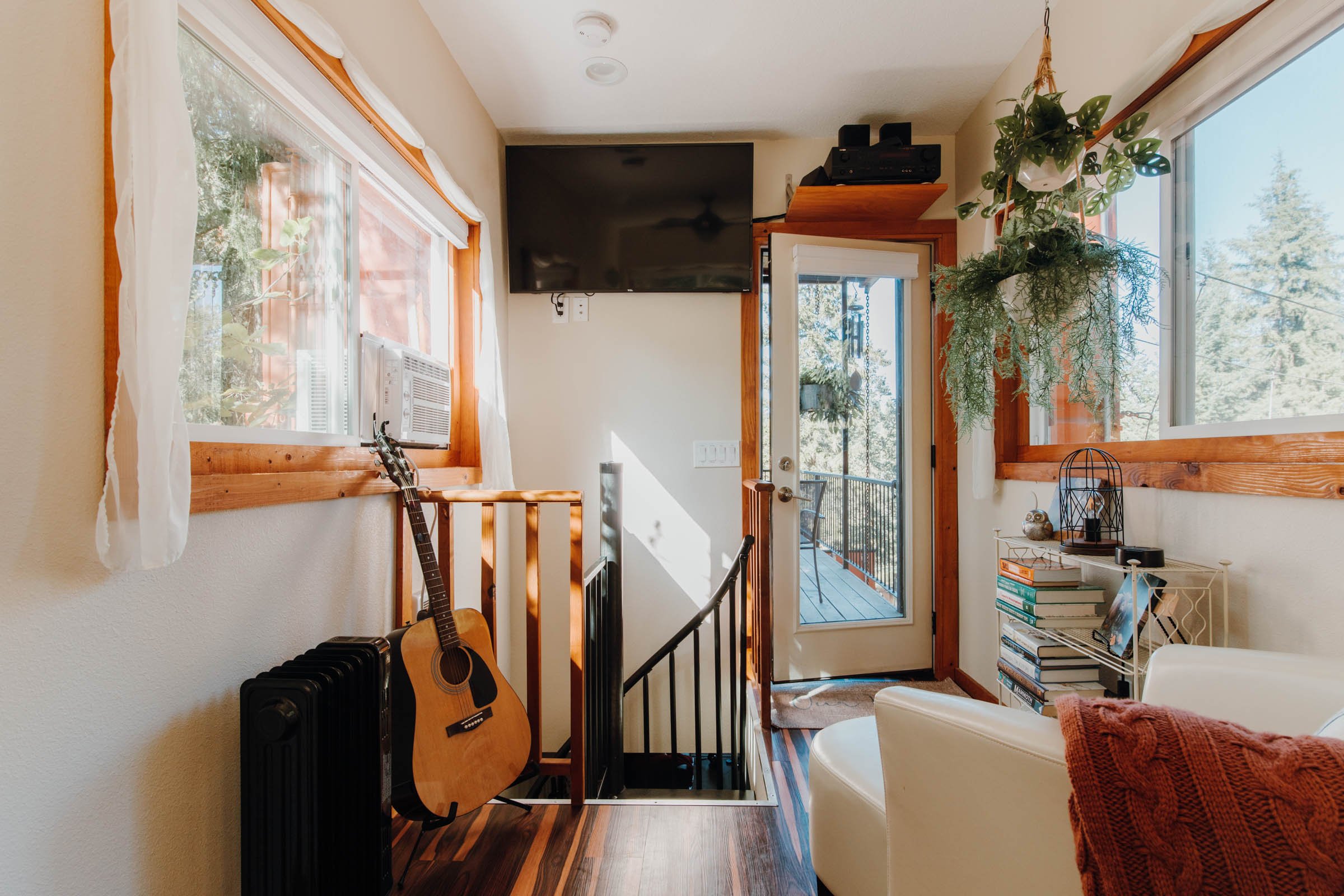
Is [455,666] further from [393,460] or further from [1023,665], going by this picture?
[1023,665]

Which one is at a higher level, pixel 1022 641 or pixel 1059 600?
pixel 1059 600

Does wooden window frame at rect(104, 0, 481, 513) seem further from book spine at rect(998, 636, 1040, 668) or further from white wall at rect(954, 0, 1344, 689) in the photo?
white wall at rect(954, 0, 1344, 689)

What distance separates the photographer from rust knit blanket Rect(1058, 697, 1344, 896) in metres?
0.53

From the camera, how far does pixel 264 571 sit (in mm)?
1274

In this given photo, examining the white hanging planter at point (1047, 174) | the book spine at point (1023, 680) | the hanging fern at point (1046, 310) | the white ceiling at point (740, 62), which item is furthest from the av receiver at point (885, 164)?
the book spine at point (1023, 680)

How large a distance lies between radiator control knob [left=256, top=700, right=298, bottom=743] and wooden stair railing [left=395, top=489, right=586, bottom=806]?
0.64 meters

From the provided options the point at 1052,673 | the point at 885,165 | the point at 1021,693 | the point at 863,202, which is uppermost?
the point at 885,165

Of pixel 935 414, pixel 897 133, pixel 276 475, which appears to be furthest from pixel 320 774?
pixel 897 133

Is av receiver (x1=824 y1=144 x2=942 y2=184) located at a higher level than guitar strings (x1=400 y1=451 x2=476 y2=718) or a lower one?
higher

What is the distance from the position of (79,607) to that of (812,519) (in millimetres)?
2515

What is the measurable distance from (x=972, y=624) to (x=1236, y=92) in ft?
6.95

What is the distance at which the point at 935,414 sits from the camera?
114 inches

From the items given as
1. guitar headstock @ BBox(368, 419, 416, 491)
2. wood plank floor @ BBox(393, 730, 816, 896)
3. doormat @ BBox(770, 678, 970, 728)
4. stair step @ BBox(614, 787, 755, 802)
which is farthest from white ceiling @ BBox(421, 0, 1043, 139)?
stair step @ BBox(614, 787, 755, 802)

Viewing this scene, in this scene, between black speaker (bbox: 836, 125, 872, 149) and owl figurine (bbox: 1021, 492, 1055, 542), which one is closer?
owl figurine (bbox: 1021, 492, 1055, 542)
